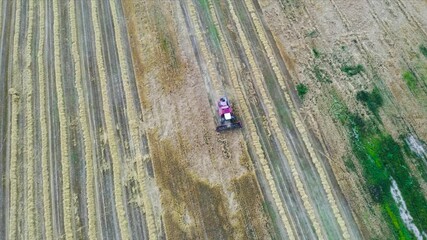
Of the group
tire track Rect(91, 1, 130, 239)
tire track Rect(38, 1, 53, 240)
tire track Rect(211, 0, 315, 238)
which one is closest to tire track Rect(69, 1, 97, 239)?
tire track Rect(91, 1, 130, 239)

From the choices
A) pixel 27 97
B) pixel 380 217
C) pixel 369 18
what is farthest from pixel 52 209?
pixel 369 18

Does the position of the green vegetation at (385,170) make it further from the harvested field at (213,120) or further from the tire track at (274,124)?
the tire track at (274,124)

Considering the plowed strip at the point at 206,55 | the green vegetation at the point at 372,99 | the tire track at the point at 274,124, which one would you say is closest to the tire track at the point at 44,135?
the plowed strip at the point at 206,55

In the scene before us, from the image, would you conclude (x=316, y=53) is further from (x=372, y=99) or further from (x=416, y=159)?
(x=416, y=159)

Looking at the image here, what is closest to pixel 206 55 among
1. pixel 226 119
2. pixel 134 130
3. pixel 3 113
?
pixel 226 119

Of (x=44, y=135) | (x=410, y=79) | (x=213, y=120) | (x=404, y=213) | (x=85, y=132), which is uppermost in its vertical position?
(x=44, y=135)

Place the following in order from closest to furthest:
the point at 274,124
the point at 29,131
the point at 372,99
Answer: the point at 274,124 < the point at 372,99 < the point at 29,131

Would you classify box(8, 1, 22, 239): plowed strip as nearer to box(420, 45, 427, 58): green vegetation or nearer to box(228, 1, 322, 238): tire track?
box(228, 1, 322, 238): tire track
